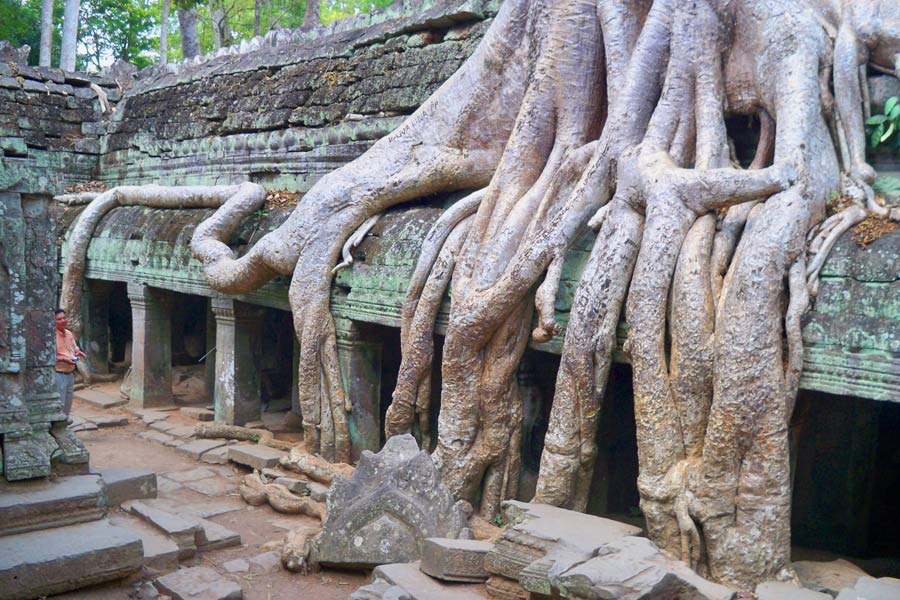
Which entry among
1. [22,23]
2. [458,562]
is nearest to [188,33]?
[22,23]

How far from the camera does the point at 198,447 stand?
8.48m

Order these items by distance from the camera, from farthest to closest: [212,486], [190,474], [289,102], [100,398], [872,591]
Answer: [100,398], [289,102], [190,474], [212,486], [872,591]

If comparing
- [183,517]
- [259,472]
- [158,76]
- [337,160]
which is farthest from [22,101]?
[183,517]

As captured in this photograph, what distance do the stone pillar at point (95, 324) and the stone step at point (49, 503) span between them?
21.1 ft

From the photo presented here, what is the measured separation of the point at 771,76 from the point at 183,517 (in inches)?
187

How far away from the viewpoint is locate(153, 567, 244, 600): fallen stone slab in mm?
5055

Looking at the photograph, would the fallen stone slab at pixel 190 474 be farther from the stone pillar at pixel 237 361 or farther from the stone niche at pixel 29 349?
the stone niche at pixel 29 349

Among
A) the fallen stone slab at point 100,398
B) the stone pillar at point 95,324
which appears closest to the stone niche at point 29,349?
the fallen stone slab at point 100,398

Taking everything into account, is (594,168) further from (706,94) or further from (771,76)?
(771,76)

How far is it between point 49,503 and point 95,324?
6.89 m

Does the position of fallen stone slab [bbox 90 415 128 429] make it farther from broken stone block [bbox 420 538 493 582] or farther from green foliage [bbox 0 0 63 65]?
green foliage [bbox 0 0 63 65]

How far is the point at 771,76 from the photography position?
17.6 feet

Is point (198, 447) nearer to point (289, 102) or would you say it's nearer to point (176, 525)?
point (176, 525)

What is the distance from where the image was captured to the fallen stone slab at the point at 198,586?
5.05m
